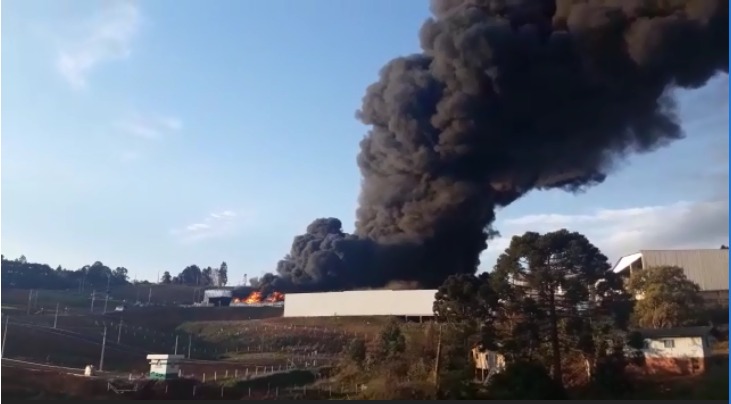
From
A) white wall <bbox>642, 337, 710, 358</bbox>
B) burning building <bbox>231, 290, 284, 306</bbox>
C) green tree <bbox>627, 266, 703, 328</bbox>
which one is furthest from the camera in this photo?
burning building <bbox>231, 290, 284, 306</bbox>

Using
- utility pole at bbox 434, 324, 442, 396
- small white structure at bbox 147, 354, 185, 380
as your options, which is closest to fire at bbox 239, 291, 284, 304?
small white structure at bbox 147, 354, 185, 380

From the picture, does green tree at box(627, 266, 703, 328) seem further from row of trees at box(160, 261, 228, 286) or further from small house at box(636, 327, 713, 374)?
row of trees at box(160, 261, 228, 286)

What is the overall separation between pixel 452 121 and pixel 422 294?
8.19 metres

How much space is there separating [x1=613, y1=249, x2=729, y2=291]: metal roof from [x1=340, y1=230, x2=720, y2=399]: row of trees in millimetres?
710

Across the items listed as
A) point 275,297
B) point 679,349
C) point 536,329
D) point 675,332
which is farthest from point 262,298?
point 679,349

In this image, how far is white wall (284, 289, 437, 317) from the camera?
2072cm

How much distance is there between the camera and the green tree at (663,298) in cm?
1933

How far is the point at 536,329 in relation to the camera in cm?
1900

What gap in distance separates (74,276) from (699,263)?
19.7 m

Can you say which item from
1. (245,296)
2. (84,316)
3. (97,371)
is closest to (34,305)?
(84,316)

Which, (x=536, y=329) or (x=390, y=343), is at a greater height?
(x=536, y=329)

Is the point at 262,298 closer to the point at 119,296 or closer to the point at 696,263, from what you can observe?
the point at 119,296

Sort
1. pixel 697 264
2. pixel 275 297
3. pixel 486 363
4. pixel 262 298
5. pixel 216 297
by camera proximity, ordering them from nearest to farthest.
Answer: pixel 486 363 < pixel 697 264 < pixel 275 297 < pixel 216 297 < pixel 262 298

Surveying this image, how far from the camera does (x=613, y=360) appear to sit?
18750mm
